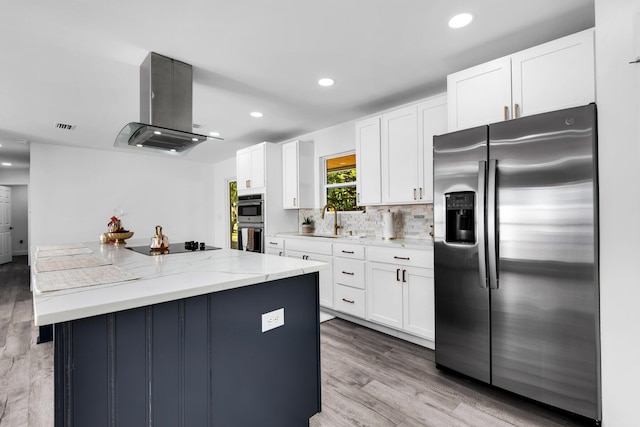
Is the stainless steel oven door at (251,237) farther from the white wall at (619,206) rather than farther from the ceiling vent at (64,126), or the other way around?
the white wall at (619,206)

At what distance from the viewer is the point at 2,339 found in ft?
9.97

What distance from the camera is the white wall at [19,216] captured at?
29.0 feet

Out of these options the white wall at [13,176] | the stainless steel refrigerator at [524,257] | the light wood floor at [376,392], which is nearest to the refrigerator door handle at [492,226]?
the stainless steel refrigerator at [524,257]

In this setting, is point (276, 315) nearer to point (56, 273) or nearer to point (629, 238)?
point (56, 273)

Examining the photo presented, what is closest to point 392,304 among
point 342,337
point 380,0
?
point 342,337

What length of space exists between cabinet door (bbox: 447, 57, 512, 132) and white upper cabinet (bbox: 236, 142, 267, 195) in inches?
113

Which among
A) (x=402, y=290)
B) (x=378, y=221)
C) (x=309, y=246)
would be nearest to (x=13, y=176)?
(x=309, y=246)

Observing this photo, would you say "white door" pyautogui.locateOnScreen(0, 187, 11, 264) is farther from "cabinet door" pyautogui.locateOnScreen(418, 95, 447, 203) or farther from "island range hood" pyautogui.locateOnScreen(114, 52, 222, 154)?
"cabinet door" pyautogui.locateOnScreen(418, 95, 447, 203)

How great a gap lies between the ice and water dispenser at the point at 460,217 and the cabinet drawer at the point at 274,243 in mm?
2476

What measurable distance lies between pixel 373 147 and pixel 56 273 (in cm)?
288

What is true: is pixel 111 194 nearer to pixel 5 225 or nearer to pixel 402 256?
pixel 5 225

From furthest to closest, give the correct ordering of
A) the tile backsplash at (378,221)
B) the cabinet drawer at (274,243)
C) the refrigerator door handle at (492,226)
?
1. the cabinet drawer at (274,243)
2. the tile backsplash at (378,221)
3. the refrigerator door handle at (492,226)

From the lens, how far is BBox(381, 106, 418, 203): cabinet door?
3.04 meters

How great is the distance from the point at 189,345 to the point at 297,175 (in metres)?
3.29
